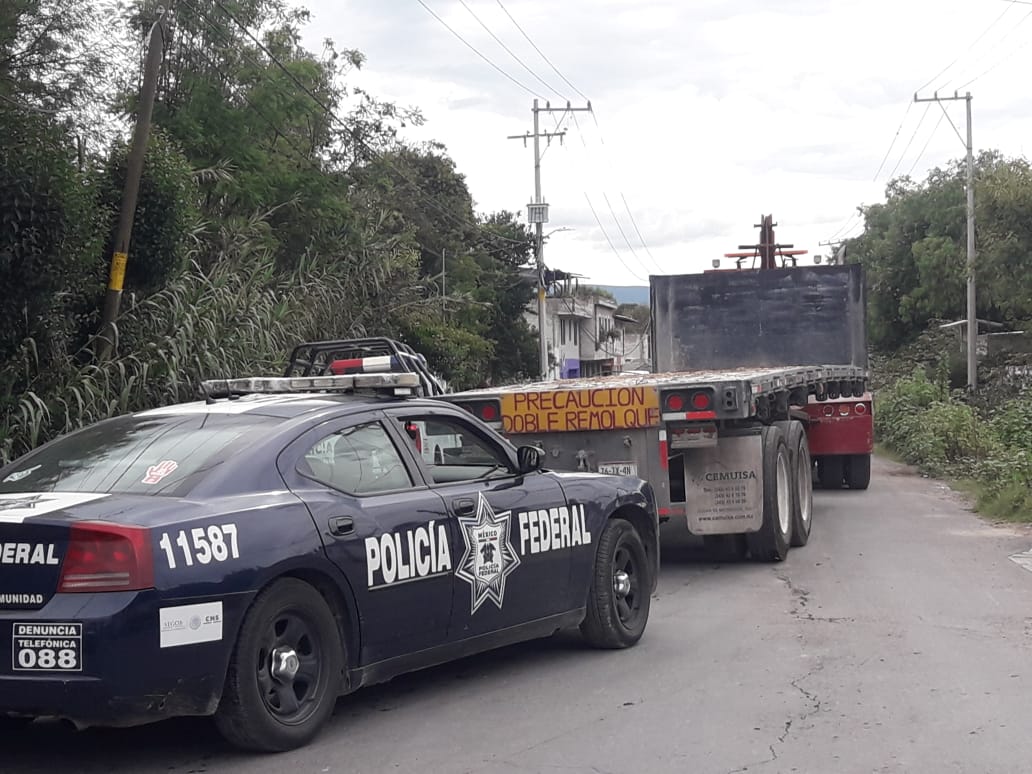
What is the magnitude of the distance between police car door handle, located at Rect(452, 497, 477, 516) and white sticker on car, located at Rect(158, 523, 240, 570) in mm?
1519

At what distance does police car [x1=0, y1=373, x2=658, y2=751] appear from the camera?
4.88 meters

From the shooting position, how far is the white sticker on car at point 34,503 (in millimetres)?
5062

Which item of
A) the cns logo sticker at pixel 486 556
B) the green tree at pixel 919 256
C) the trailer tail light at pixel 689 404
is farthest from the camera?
the green tree at pixel 919 256

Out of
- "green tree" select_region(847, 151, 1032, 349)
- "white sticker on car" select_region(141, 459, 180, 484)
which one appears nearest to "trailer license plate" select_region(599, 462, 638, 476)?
"white sticker on car" select_region(141, 459, 180, 484)

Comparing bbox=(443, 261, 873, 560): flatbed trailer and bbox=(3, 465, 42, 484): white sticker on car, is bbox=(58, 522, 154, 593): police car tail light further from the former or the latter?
bbox=(443, 261, 873, 560): flatbed trailer

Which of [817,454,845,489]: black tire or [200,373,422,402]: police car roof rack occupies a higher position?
[200,373,422,402]: police car roof rack

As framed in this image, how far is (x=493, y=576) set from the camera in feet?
21.8

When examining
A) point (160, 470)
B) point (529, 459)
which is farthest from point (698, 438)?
point (160, 470)

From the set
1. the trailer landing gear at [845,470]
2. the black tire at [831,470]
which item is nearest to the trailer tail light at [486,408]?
the trailer landing gear at [845,470]

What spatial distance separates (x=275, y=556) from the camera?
5.33 meters

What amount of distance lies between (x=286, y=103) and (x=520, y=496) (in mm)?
14745

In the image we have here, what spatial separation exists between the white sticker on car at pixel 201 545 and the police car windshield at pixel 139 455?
27 centimetres

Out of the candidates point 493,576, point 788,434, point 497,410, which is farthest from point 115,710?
point 788,434

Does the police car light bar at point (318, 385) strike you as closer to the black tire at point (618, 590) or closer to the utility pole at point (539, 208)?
the black tire at point (618, 590)
